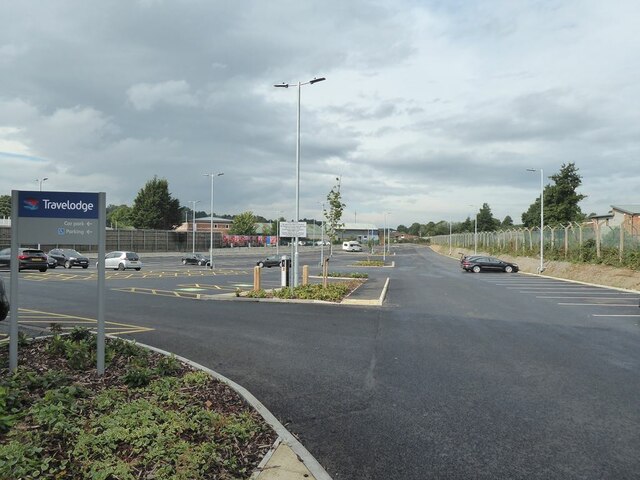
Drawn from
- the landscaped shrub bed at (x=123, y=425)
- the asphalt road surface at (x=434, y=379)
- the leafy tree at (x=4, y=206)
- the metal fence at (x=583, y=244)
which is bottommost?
the asphalt road surface at (x=434, y=379)

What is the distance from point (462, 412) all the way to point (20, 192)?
5821 mm

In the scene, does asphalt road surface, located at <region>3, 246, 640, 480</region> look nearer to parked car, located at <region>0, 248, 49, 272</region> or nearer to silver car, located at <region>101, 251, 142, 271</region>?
parked car, located at <region>0, 248, 49, 272</region>

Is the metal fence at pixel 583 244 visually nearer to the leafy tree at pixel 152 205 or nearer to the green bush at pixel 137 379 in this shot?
the green bush at pixel 137 379

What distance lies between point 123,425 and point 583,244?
32530 millimetres

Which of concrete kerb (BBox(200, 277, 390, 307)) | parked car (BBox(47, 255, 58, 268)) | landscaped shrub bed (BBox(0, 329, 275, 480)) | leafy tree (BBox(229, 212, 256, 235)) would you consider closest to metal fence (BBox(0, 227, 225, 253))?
parked car (BBox(47, 255, 58, 268))

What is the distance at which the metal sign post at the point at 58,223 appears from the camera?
19.7 ft

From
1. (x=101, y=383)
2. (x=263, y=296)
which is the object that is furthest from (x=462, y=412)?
(x=263, y=296)

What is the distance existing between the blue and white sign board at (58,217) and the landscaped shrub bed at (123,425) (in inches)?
61.7

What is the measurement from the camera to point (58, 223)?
6.15m

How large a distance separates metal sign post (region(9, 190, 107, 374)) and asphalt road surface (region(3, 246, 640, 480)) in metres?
2.52

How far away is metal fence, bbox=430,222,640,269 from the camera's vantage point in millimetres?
25844

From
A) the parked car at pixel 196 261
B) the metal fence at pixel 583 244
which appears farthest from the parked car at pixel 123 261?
the metal fence at pixel 583 244

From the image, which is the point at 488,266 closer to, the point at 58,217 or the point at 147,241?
the point at 58,217

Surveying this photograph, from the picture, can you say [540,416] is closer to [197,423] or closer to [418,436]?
[418,436]
